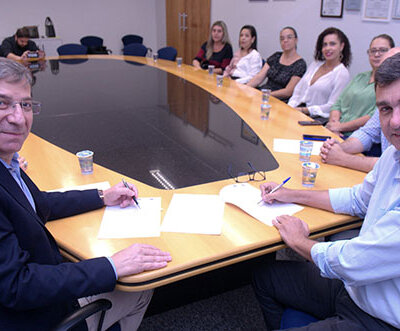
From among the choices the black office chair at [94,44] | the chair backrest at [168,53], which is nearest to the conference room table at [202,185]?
the chair backrest at [168,53]

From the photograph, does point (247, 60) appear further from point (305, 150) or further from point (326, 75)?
point (305, 150)

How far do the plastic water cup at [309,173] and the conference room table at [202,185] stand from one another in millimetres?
30

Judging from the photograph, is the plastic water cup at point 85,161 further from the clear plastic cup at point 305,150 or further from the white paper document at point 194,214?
the clear plastic cup at point 305,150

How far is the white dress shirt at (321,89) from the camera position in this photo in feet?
10.8

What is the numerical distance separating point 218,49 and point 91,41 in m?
3.73

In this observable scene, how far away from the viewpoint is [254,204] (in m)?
1.48

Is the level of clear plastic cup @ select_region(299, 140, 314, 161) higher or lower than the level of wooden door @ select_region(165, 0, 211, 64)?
lower

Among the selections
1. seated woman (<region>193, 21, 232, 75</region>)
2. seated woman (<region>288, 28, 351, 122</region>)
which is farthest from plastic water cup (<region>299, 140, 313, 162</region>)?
seated woman (<region>193, 21, 232, 75</region>)

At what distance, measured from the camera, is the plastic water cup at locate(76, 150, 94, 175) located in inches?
68.4

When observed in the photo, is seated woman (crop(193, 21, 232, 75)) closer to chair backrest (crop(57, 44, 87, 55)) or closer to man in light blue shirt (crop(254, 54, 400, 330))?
chair backrest (crop(57, 44, 87, 55))

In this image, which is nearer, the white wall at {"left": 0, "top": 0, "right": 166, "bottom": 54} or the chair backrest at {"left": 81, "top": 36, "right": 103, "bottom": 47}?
the white wall at {"left": 0, "top": 0, "right": 166, "bottom": 54}

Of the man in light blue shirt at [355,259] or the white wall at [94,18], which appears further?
the white wall at [94,18]

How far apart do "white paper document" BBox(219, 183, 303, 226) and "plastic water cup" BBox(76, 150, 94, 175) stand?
665 millimetres

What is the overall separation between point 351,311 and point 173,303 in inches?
38.2
